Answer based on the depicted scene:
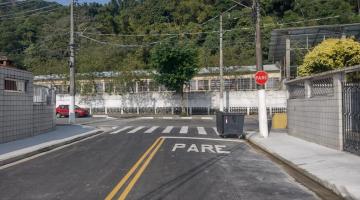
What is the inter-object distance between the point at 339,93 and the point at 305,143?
12.5 ft

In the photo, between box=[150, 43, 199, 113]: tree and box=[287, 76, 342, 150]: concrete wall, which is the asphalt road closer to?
box=[287, 76, 342, 150]: concrete wall

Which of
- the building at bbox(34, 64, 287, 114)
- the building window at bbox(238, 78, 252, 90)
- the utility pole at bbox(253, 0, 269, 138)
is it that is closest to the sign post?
the utility pole at bbox(253, 0, 269, 138)

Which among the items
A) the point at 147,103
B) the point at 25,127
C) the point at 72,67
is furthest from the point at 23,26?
the point at 25,127

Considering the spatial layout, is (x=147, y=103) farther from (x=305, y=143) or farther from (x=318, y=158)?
(x=318, y=158)

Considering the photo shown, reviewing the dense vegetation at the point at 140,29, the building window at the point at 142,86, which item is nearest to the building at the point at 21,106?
the building window at the point at 142,86

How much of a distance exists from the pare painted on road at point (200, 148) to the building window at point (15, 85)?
284 inches

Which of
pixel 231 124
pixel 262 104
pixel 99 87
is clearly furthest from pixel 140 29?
pixel 262 104

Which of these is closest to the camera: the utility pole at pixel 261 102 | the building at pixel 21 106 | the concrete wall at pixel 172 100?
the building at pixel 21 106

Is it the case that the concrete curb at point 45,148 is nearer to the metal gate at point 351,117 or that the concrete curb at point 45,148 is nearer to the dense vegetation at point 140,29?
the metal gate at point 351,117

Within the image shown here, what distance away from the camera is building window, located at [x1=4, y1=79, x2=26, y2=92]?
1833 centimetres

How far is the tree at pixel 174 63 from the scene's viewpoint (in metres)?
44.9

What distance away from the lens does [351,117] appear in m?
14.0

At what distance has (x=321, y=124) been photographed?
54.4 feet

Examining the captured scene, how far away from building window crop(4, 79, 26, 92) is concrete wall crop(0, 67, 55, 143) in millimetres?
159
